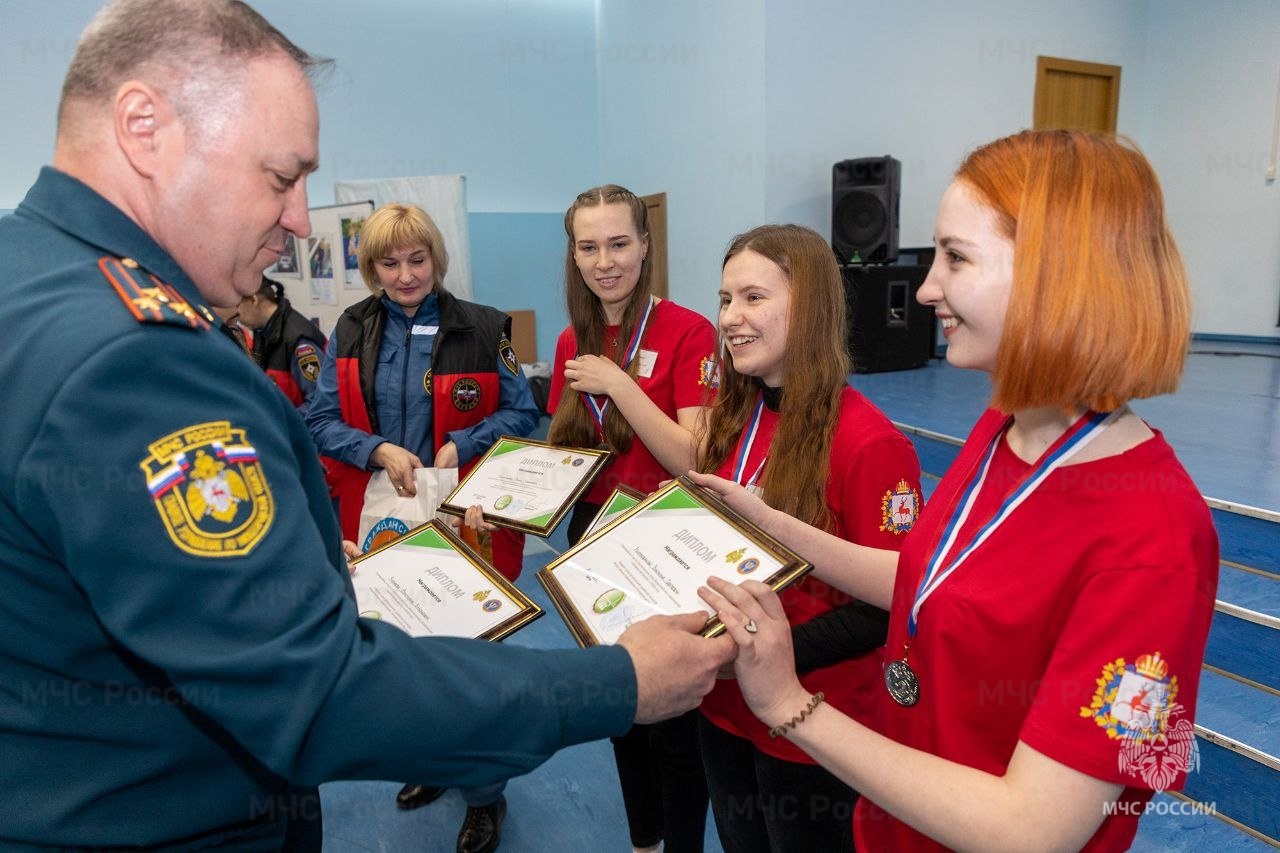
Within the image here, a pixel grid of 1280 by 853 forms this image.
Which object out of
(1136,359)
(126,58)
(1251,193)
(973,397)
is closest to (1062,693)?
(1136,359)

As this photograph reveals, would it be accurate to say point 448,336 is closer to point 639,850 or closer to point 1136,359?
point 639,850

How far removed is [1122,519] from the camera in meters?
0.87

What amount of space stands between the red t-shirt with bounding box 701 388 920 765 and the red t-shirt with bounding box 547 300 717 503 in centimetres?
58

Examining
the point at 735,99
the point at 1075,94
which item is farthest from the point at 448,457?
the point at 1075,94

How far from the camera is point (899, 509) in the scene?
1468 mm

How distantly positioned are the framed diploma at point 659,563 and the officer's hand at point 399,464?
1.09 metres

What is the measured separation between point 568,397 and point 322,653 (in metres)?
1.52

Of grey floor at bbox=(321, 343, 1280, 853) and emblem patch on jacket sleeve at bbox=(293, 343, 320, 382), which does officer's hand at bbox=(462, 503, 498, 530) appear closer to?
grey floor at bbox=(321, 343, 1280, 853)

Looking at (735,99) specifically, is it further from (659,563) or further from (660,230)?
(659,563)

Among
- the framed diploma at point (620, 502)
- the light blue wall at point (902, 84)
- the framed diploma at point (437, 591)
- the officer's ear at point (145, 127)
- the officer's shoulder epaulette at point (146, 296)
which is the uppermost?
the light blue wall at point (902, 84)

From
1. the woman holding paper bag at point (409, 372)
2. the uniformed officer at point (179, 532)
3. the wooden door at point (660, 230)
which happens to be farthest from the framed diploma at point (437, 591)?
the wooden door at point (660, 230)

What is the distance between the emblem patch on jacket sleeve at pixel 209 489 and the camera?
727 millimetres

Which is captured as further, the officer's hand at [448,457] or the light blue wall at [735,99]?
the light blue wall at [735,99]

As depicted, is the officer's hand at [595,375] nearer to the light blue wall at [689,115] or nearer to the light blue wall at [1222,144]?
the light blue wall at [689,115]
